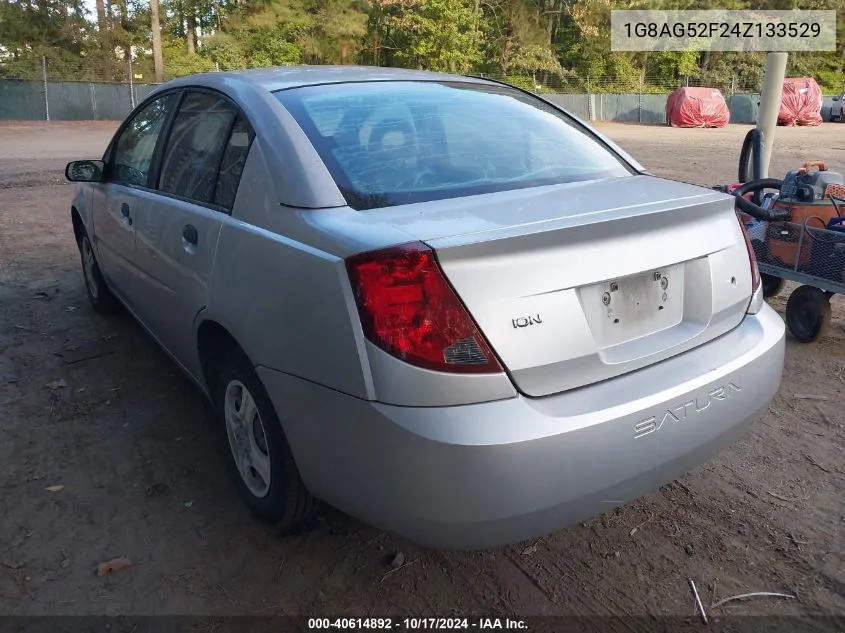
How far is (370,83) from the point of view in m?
3.08

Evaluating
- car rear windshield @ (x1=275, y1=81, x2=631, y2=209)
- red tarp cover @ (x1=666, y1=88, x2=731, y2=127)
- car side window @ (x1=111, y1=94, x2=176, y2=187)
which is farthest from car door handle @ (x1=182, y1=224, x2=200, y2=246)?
red tarp cover @ (x1=666, y1=88, x2=731, y2=127)

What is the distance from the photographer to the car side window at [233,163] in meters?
2.71

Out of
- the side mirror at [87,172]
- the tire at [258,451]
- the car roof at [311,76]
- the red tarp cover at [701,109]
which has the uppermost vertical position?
the red tarp cover at [701,109]

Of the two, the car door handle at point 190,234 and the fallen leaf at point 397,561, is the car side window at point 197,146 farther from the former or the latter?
the fallen leaf at point 397,561

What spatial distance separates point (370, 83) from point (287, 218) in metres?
1.02

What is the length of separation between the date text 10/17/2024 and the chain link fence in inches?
1033

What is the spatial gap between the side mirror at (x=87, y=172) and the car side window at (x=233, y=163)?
71.7 inches

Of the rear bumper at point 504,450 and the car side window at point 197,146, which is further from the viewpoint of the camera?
the car side window at point 197,146

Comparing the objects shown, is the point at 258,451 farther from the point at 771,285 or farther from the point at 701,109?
the point at 701,109

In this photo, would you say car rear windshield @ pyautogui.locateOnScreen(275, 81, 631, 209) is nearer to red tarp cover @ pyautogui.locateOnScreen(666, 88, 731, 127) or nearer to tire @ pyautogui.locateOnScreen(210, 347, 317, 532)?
tire @ pyautogui.locateOnScreen(210, 347, 317, 532)

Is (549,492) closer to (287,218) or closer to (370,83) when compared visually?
(287,218)

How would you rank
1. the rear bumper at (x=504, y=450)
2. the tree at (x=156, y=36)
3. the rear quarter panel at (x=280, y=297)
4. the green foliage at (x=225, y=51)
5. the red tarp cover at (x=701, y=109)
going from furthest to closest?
the green foliage at (x=225, y=51), the tree at (x=156, y=36), the red tarp cover at (x=701, y=109), the rear quarter panel at (x=280, y=297), the rear bumper at (x=504, y=450)

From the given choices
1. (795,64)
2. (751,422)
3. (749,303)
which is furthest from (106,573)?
(795,64)

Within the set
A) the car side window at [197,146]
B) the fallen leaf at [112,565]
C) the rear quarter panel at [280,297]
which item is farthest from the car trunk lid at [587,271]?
the fallen leaf at [112,565]
